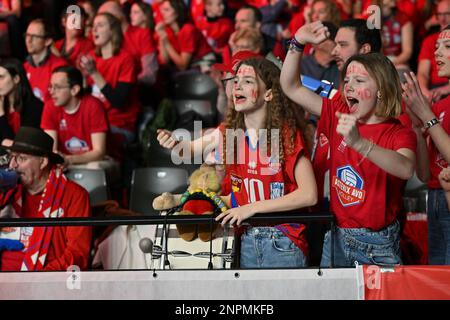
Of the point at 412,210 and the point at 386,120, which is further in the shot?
the point at 412,210

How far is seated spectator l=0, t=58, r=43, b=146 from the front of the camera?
6.67 metres

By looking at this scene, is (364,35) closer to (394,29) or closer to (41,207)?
(41,207)

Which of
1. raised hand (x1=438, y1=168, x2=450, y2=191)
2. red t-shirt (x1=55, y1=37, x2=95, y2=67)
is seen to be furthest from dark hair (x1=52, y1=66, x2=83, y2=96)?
raised hand (x1=438, y1=168, x2=450, y2=191)

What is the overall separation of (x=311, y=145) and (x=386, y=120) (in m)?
0.60

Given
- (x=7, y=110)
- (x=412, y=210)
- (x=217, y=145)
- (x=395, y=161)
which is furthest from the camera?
(x=7, y=110)

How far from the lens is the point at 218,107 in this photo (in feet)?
24.6

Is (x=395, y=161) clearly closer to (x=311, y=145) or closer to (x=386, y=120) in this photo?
(x=386, y=120)

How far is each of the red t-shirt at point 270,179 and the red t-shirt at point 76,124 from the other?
8.01 ft

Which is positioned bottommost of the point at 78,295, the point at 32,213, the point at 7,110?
the point at 78,295

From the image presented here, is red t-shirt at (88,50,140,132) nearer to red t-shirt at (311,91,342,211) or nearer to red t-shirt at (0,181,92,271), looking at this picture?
red t-shirt at (0,181,92,271)

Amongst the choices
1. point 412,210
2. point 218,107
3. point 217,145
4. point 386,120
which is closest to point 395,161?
point 386,120

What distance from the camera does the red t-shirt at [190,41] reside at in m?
8.52

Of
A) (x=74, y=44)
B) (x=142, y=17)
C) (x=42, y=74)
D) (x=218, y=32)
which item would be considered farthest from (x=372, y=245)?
(x=218, y=32)

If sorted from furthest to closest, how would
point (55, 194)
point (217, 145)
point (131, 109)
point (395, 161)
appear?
point (131, 109) → point (55, 194) → point (217, 145) → point (395, 161)
